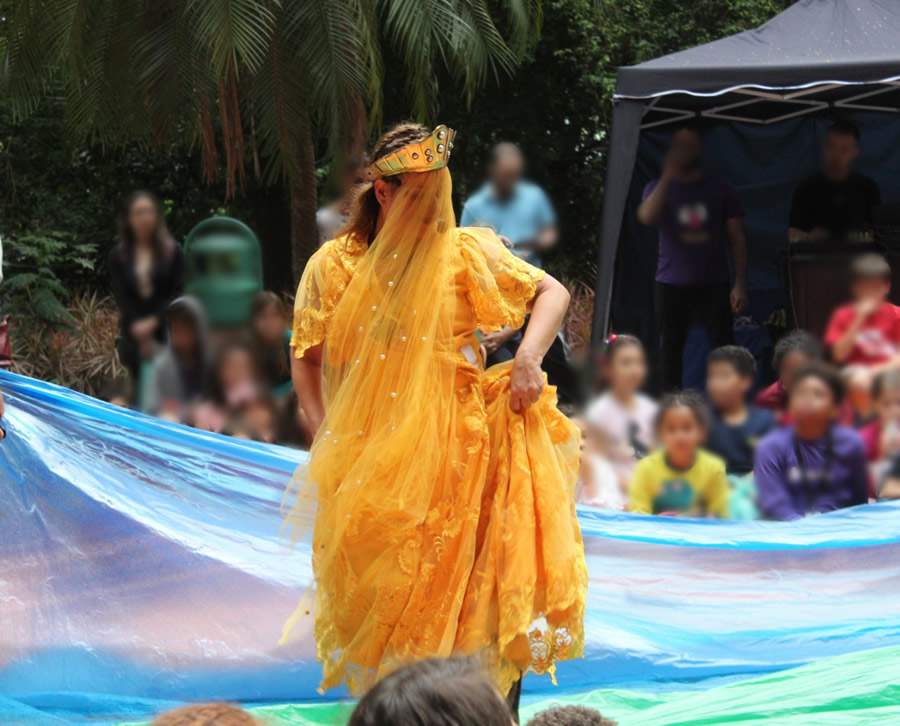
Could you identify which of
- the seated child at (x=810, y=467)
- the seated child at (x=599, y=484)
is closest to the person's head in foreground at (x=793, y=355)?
the seated child at (x=810, y=467)

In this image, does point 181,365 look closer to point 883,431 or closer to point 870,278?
point 883,431

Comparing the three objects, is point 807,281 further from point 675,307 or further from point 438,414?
point 438,414

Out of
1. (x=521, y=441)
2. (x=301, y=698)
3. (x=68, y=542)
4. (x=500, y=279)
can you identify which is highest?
(x=500, y=279)

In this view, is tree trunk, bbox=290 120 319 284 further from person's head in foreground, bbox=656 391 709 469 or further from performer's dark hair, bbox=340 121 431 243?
performer's dark hair, bbox=340 121 431 243

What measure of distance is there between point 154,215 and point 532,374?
154 inches

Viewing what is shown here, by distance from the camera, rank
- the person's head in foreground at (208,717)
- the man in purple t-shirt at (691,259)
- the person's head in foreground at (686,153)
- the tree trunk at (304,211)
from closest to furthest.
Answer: the person's head in foreground at (208,717) < the man in purple t-shirt at (691,259) < the person's head in foreground at (686,153) < the tree trunk at (304,211)

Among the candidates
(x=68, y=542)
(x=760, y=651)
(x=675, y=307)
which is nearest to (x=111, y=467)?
(x=68, y=542)

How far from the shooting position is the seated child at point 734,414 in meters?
5.85

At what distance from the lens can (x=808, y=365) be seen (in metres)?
6.19

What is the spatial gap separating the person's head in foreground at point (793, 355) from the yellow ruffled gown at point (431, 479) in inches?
102

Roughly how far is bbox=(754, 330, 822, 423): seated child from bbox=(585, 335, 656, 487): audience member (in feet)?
1.69

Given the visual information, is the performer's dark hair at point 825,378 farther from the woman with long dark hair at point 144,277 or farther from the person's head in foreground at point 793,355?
the woman with long dark hair at point 144,277

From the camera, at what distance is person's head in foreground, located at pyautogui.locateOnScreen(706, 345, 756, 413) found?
20.5 ft

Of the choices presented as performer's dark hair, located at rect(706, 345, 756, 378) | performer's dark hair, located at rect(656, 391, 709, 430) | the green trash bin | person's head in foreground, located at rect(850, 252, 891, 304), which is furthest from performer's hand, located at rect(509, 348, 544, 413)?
person's head in foreground, located at rect(850, 252, 891, 304)
